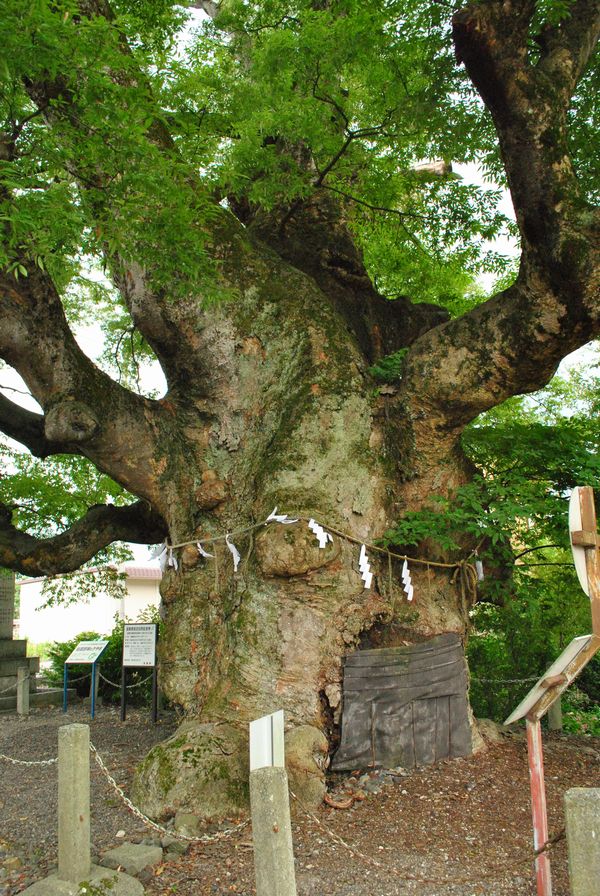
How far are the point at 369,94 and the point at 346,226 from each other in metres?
1.58

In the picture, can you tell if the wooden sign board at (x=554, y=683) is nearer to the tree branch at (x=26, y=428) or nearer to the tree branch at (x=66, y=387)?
the tree branch at (x=66, y=387)

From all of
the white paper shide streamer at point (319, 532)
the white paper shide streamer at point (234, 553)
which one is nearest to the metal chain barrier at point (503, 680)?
the white paper shide streamer at point (319, 532)

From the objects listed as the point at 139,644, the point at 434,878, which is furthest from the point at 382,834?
the point at 139,644

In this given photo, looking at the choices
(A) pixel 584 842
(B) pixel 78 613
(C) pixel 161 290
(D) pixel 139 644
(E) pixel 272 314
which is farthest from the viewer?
(B) pixel 78 613

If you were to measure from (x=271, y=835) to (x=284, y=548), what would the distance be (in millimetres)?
2722

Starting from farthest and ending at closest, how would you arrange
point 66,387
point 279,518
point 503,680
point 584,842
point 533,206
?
point 503,680, point 66,387, point 279,518, point 533,206, point 584,842

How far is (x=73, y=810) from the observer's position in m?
3.76

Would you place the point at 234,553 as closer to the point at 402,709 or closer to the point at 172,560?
the point at 172,560

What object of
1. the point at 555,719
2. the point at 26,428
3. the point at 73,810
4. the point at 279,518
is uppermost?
the point at 26,428

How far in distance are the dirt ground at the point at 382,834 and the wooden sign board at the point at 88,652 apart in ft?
11.7

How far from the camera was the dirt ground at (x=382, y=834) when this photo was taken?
3785 mm

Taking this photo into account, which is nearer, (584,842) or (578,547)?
(584,842)

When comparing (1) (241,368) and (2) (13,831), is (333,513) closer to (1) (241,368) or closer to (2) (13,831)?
(1) (241,368)

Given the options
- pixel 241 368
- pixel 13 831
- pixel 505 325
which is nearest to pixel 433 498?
pixel 505 325
